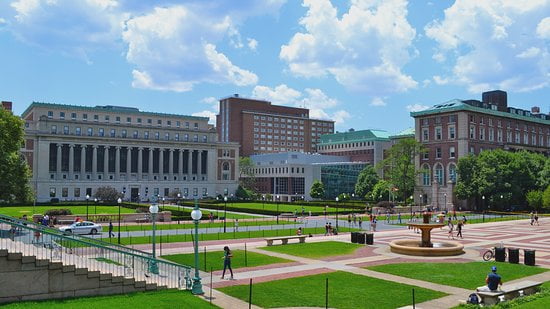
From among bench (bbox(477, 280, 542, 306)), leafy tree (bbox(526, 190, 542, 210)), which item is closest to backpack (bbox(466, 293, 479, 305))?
bench (bbox(477, 280, 542, 306))

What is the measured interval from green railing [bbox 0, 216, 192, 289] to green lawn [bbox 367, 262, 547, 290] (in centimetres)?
1246

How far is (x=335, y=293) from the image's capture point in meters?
22.7

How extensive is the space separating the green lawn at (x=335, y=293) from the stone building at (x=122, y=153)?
368 ft

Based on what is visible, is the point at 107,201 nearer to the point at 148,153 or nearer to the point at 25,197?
the point at 148,153

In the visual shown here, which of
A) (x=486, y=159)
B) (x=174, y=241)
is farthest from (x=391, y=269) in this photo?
(x=486, y=159)

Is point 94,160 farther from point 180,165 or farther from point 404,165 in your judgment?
point 404,165

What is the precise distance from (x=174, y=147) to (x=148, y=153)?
7.53m

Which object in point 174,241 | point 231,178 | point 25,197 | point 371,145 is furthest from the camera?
point 371,145

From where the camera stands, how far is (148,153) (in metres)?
143

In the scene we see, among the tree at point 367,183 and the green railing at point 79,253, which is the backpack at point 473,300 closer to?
the green railing at point 79,253

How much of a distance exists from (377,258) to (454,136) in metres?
75.4

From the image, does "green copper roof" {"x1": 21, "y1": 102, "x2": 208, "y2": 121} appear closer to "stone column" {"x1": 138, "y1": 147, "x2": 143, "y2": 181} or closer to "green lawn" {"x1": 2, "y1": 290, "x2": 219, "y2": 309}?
"stone column" {"x1": 138, "y1": 147, "x2": 143, "y2": 181}

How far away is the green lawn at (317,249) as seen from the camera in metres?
36.0

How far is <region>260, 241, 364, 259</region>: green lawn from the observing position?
3603cm
